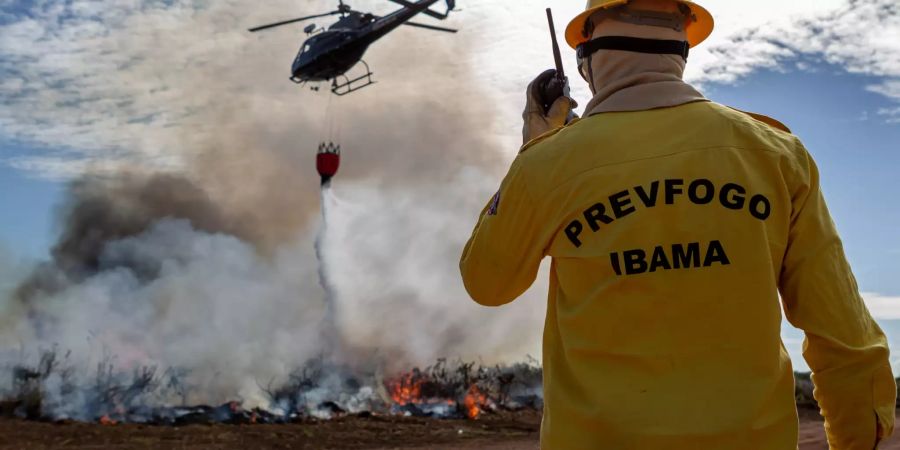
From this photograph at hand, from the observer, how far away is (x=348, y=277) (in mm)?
30109

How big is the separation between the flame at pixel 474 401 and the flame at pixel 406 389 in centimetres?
127

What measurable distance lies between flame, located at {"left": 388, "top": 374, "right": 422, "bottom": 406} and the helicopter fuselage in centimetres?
989

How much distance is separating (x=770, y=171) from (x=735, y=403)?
1.96 feet

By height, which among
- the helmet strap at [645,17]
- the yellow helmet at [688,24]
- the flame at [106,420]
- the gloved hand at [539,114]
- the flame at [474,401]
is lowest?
the flame at [474,401]

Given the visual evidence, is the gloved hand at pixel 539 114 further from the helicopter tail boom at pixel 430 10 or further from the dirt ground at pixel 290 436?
the helicopter tail boom at pixel 430 10

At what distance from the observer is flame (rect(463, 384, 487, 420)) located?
15.5m

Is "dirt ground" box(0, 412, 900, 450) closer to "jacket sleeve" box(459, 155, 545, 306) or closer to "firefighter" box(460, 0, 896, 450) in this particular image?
→ "firefighter" box(460, 0, 896, 450)

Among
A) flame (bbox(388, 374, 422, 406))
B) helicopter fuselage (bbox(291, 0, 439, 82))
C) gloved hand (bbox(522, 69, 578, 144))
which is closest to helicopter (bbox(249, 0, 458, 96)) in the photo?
helicopter fuselage (bbox(291, 0, 439, 82))

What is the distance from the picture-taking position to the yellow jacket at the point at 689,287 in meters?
1.94

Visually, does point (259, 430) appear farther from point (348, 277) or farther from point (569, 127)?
point (348, 277)

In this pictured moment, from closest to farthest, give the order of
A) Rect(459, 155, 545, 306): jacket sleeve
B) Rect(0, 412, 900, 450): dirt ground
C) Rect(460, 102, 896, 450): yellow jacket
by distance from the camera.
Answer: Rect(460, 102, 896, 450): yellow jacket → Rect(459, 155, 545, 306): jacket sleeve → Rect(0, 412, 900, 450): dirt ground

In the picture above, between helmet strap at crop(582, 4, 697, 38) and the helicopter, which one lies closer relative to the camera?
helmet strap at crop(582, 4, 697, 38)

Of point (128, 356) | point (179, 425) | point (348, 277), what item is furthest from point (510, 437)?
point (348, 277)

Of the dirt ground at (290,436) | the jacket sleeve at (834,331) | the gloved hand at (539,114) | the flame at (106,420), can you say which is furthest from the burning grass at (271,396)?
the jacket sleeve at (834,331)
